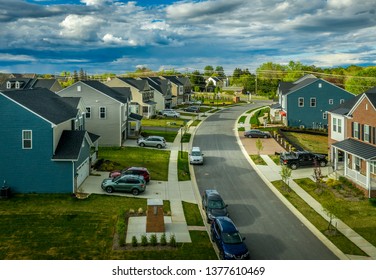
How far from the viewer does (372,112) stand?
108ft

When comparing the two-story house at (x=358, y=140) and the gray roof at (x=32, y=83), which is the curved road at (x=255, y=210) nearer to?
the two-story house at (x=358, y=140)

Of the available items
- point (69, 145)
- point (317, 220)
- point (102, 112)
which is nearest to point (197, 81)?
point (102, 112)

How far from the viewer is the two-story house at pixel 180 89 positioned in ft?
344

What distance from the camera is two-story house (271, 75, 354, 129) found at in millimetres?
64188

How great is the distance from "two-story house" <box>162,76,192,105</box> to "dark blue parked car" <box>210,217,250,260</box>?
8440 cm

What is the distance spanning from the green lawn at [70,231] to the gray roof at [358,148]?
1424cm

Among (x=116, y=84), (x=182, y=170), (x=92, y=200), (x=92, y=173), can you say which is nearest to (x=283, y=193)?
(x=182, y=170)

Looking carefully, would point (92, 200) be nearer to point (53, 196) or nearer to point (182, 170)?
point (53, 196)

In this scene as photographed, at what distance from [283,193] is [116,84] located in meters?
51.9

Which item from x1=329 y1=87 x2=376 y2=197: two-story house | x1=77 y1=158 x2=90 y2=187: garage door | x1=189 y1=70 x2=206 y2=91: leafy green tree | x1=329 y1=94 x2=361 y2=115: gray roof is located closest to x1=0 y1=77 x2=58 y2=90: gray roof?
x1=77 y1=158 x2=90 y2=187: garage door

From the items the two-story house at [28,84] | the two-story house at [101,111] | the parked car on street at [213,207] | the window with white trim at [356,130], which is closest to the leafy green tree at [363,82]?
the window with white trim at [356,130]

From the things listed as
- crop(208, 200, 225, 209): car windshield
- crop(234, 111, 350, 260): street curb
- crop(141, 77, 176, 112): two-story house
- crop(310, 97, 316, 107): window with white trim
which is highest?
crop(141, 77, 176, 112): two-story house

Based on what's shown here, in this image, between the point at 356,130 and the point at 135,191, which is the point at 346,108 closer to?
the point at 356,130

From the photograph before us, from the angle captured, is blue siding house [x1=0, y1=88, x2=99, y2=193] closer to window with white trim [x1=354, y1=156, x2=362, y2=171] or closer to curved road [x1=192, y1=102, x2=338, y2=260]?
curved road [x1=192, y1=102, x2=338, y2=260]
